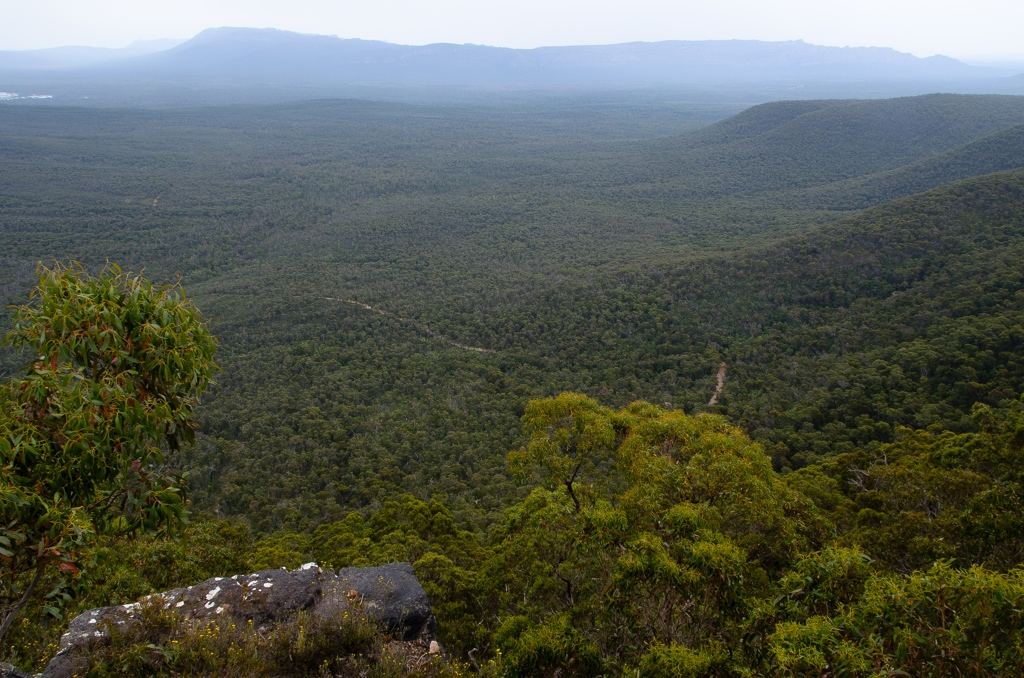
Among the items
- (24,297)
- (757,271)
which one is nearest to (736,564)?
(757,271)

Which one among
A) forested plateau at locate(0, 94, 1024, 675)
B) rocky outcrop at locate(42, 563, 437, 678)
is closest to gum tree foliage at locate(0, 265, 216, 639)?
rocky outcrop at locate(42, 563, 437, 678)

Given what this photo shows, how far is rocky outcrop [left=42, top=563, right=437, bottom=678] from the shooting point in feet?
22.3

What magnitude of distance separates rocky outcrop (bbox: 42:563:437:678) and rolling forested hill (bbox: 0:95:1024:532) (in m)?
5.17

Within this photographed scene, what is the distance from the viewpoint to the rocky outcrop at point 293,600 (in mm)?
6793

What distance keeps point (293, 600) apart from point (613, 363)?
29509mm

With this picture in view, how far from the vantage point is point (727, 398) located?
2953 cm

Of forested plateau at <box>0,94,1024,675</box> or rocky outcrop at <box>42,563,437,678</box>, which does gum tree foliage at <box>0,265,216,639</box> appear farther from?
forested plateau at <box>0,94,1024,675</box>

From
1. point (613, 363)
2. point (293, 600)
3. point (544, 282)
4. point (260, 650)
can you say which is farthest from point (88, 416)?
point (544, 282)

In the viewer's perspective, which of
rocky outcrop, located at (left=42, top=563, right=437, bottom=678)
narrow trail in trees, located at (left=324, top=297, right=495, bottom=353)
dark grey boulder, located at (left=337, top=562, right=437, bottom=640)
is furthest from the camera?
narrow trail in trees, located at (left=324, top=297, right=495, bottom=353)

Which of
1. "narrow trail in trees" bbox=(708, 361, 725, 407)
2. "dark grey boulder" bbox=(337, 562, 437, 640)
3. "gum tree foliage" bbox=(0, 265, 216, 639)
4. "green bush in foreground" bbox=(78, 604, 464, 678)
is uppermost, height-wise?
"gum tree foliage" bbox=(0, 265, 216, 639)

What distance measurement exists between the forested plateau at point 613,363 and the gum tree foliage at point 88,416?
12.0ft

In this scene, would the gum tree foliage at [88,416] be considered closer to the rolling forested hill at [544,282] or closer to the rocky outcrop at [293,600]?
the rolling forested hill at [544,282]

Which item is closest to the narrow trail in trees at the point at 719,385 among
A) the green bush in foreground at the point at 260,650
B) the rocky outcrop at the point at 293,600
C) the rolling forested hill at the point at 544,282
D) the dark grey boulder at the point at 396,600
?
the rolling forested hill at the point at 544,282

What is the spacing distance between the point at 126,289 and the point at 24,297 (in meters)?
57.1
